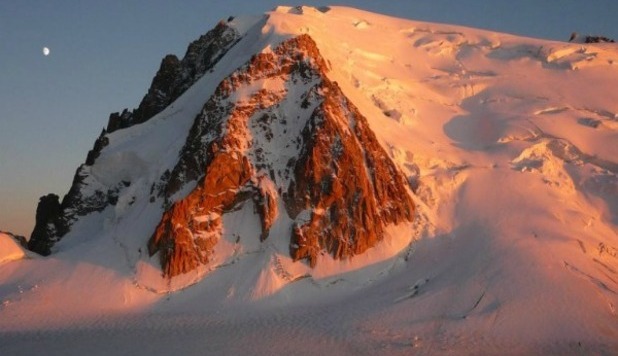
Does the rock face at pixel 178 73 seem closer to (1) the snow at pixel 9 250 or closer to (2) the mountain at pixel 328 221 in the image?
(2) the mountain at pixel 328 221

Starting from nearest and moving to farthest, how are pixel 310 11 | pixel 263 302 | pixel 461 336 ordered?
1. pixel 461 336
2. pixel 263 302
3. pixel 310 11

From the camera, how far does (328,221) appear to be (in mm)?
37062

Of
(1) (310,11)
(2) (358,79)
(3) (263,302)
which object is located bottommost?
(3) (263,302)

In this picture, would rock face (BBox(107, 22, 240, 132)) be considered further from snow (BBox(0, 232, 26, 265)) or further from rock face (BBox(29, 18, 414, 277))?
snow (BBox(0, 232, 26, 265))

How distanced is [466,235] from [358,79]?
17.2 metres

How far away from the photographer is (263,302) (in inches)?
1318

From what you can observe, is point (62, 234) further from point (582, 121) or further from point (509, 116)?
point (582, 121)

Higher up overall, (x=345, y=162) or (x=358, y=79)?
(x=358, y=79)

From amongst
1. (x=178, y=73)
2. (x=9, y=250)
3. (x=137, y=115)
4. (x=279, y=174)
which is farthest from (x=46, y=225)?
(x=178, y=73)

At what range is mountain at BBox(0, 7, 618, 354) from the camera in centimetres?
2995

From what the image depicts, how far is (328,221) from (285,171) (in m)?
4.58

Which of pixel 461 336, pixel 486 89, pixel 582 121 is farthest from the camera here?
pixel 486 89

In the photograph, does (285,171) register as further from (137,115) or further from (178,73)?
(178,73)

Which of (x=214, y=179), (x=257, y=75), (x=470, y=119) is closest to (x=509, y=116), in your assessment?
(x=470, y=119)
